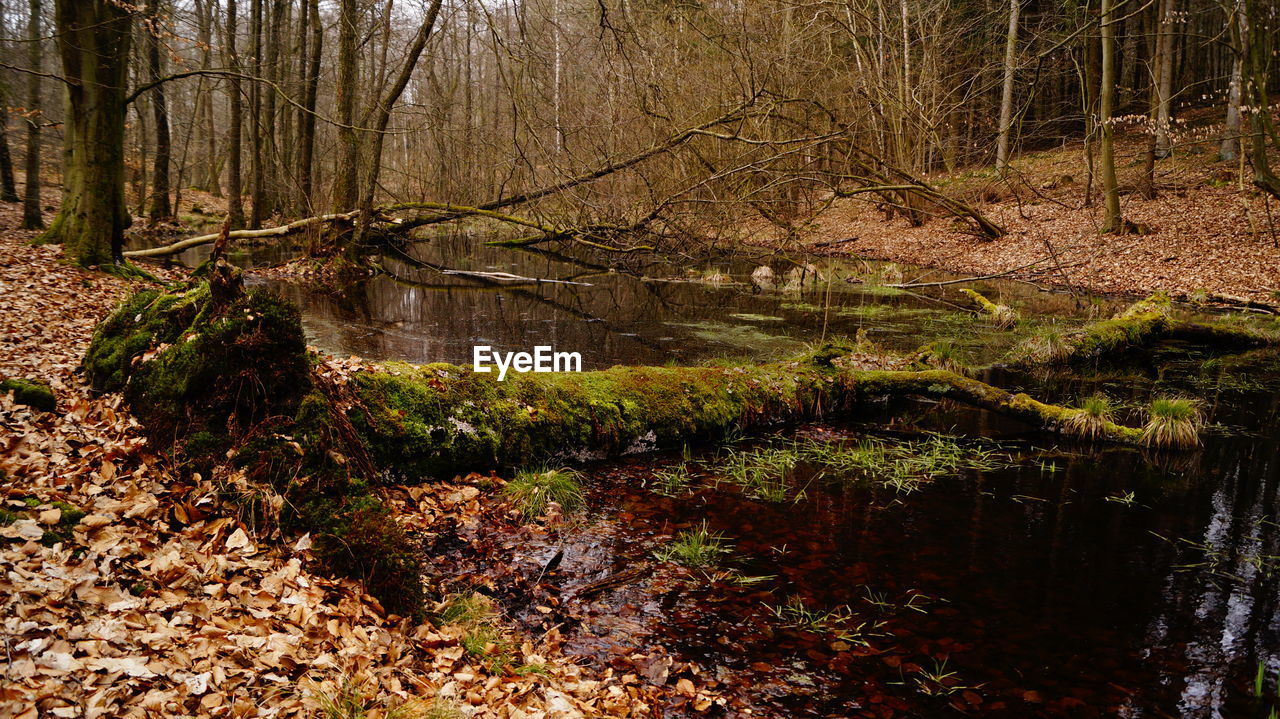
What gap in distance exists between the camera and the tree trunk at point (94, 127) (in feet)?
34.2

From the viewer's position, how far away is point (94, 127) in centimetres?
1059

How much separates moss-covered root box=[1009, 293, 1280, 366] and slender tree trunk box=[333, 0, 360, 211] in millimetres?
14229

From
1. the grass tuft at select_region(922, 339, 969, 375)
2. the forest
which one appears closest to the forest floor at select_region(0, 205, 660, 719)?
the forest

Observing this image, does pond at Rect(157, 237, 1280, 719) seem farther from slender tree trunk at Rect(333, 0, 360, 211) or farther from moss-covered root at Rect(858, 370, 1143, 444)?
slender tree trunk at Rect(333, 0, 360, 211)

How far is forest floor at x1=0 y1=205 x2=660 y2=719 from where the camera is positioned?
2.47m

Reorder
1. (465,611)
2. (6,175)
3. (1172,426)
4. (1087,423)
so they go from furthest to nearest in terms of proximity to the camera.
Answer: (6,175) → (1087,423) → (1172,426) → (465,611)

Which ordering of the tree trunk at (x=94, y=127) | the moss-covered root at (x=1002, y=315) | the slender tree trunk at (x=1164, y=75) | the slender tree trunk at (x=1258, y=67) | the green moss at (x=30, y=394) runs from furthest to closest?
the slender tree trunk at (x=1164, y=75) < the slender tree trunk at (x=1258, y=67) < the moss-covered root at (x=1002, y=315) < the tree trunk at (x=94, y=127) < the green moss at (x=30, y=394)

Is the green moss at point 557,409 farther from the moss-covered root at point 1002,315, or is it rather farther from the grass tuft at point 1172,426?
the moss-covered root at point 1002,315

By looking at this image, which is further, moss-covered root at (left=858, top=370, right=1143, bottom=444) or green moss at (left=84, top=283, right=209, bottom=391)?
moss-covered root at (left=858, top=370, right=1143, bottom=444)

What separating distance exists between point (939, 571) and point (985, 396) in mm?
3954

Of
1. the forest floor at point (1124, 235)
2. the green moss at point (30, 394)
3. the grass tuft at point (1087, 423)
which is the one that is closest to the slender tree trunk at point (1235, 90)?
the forest floor at point (1124, 235)

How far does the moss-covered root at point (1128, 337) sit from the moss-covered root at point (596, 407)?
3.46 meters

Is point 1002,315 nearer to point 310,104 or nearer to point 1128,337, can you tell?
point 1128,337

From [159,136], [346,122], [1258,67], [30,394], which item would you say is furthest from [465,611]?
[159,136]
